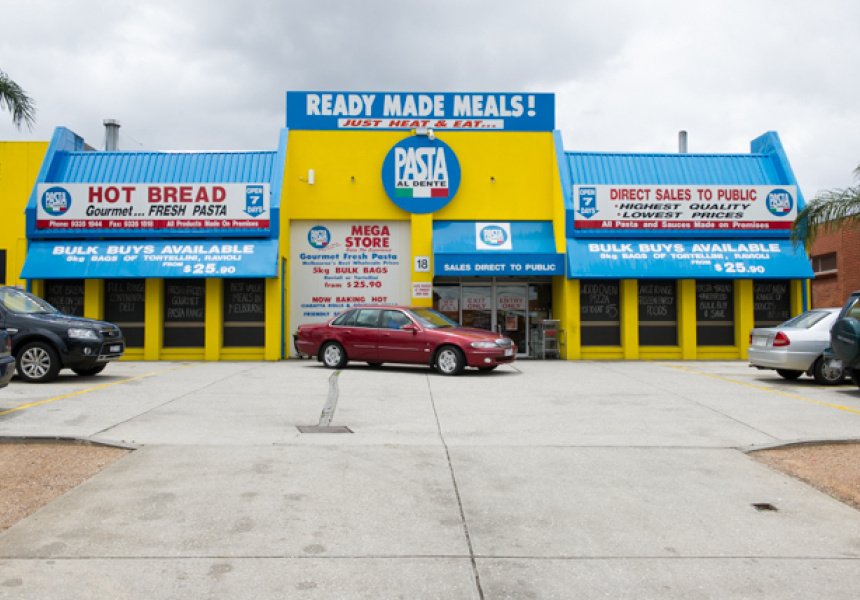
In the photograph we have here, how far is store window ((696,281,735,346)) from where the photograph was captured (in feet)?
65.9

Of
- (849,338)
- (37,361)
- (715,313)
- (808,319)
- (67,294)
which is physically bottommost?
(37,361)

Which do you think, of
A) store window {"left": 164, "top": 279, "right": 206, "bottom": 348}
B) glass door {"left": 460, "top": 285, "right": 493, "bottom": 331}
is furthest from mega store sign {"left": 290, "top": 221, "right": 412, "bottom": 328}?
store window {"left": 164, "top": 279, "right": 206, "bottom": 348}

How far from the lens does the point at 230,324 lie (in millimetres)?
19562

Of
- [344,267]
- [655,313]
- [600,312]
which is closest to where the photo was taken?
[600,312]

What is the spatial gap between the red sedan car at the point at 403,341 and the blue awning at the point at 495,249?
2997 mm

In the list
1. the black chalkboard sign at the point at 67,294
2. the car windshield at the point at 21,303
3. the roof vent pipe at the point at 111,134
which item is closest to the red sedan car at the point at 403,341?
the car windshield at the point at 21,303

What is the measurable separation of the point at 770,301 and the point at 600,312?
4876 mm

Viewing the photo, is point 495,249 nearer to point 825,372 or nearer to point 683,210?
point 683,210

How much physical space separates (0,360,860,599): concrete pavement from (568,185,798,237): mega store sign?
981 centimetres

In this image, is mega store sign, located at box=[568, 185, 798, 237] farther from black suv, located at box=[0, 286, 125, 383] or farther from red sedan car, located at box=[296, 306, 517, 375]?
black suv, located at box=[0, 286, 125, 383]

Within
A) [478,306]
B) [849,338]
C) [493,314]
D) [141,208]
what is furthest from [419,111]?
[849,338]

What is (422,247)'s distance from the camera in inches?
790

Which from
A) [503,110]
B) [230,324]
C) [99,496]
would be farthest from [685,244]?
[99,496]

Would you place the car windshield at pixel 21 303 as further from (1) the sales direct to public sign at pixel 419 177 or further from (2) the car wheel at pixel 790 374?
(2) the car wheel at pixel 790 374
